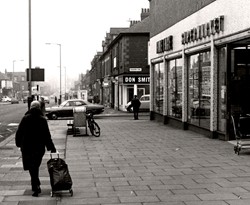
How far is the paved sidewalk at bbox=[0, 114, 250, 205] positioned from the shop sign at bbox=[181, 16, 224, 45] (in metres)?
3.94

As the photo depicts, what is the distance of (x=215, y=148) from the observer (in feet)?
45.8

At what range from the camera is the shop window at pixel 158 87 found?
26797mm

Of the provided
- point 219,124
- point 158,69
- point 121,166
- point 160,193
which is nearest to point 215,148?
point 219,124

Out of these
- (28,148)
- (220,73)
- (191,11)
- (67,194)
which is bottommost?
(67,194)

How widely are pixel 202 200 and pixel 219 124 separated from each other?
9.67 metres

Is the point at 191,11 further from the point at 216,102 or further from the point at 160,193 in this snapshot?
the point at 160,193

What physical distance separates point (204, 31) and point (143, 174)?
9308mm

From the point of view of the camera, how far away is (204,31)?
1758 cm

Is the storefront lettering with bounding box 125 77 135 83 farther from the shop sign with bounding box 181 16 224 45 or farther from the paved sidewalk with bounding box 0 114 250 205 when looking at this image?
the paved sidewalk with bounding box 0 114 250 205

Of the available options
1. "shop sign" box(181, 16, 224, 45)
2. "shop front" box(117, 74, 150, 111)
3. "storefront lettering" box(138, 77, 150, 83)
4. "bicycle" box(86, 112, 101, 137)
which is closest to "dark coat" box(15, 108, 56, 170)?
"shop sign" box(181, 16, 224, 45)

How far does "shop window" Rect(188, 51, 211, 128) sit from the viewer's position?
17938mm

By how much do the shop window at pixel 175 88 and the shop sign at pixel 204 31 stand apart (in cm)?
224

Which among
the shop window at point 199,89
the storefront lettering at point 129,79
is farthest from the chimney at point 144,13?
the shop window at point 199,89

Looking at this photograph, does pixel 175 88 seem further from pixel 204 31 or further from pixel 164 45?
pixel 204 31
